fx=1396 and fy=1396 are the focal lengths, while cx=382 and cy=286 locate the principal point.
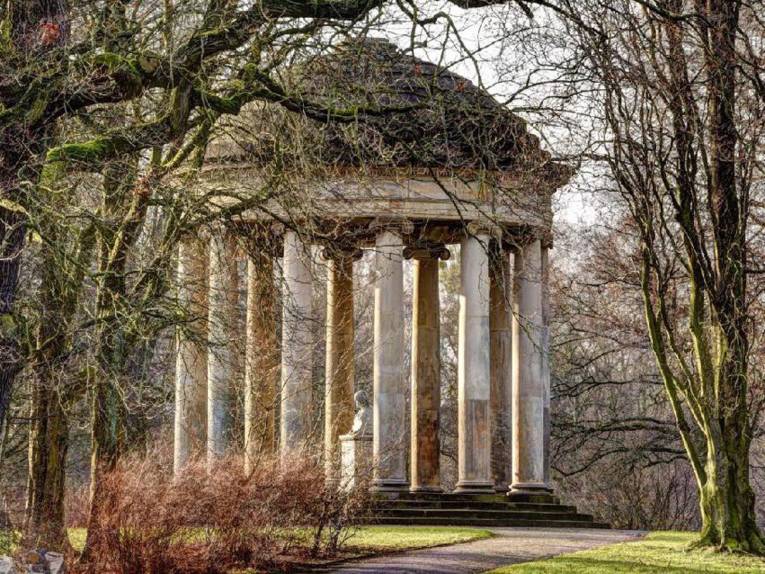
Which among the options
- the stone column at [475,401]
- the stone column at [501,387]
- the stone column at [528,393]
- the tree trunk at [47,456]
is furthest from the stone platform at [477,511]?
the tree trunk at [47,456]

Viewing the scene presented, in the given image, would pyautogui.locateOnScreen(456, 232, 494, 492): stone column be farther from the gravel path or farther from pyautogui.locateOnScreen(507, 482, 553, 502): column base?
the gravel path

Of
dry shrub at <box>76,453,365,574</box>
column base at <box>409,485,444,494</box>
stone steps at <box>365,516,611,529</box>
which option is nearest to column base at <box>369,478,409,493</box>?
column base at <box>409,485,444,494</box>

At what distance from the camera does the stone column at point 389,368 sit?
47.6 meters

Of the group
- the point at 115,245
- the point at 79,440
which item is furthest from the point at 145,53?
the point at 79,440

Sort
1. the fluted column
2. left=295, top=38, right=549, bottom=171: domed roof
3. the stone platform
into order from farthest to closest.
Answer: the fluted column
the stone platform
left=295, top=38, right=549, bottom=171: domed roof

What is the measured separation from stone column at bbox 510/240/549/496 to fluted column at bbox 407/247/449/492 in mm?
3430

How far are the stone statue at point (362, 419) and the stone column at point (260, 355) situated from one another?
2.77m

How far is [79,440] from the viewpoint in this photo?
59062 millimetres

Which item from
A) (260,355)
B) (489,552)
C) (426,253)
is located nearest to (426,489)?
(426,253)

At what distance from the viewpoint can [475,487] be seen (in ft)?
159

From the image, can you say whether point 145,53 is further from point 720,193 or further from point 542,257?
point 542,257

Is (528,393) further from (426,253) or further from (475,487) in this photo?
(426,253)

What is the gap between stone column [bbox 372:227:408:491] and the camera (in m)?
47.6

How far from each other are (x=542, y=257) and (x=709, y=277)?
64.7 ft
